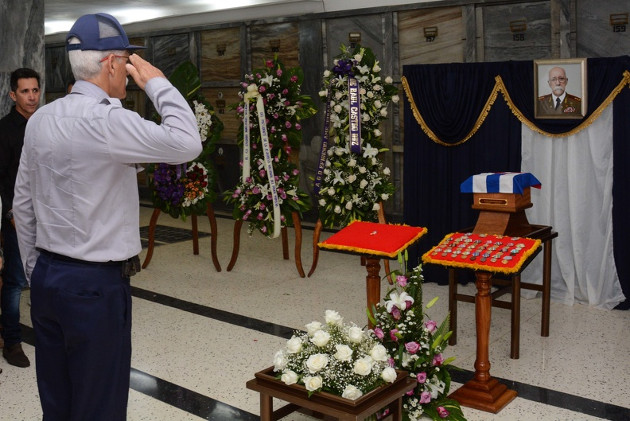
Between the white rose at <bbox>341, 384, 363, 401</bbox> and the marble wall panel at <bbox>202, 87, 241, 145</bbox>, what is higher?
the marble wall panel at <bbox>202, 87, 241, 145</bbox>

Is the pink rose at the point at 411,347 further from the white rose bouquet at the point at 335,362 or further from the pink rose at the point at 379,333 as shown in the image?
the white rose bouquet at the point at 335,362

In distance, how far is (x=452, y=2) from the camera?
7340 mm

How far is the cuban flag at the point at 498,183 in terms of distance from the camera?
184 inches

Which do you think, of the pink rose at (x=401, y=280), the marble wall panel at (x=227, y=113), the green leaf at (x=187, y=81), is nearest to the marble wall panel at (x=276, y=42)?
the marble wall panel at (x=227, y=113)

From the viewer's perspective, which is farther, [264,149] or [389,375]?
[264,149]

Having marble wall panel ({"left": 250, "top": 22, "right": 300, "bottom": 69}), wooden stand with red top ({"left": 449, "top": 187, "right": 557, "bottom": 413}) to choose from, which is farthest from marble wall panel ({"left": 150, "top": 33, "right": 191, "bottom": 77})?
wooden stand with red top ({"left": 449, "top": 187, "right": 557, "bottom": 413})

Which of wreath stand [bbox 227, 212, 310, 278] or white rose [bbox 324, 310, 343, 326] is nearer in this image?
white rose [bbox 324, 310, 343, 326]

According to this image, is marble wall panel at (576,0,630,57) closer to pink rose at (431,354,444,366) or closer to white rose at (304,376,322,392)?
pink rose at (431,354,444,366)

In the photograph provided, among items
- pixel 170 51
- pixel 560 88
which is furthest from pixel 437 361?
pixel 170 51

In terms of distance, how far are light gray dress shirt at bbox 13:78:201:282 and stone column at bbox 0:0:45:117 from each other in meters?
4.12

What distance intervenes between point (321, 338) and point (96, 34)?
1510 mm

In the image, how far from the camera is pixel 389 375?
3.11m

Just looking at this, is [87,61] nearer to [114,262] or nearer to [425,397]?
[114,262]

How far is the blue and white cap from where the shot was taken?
7.69 feet
